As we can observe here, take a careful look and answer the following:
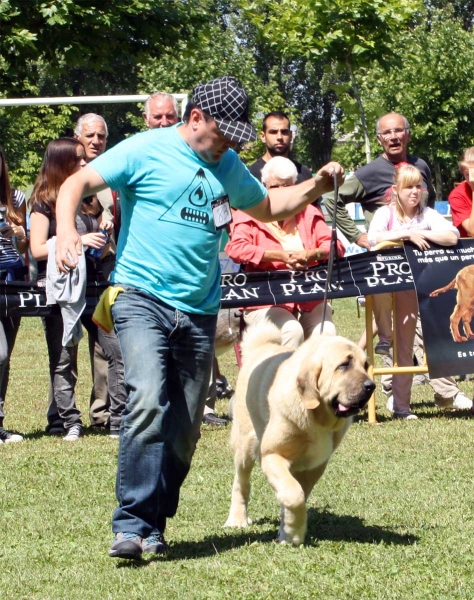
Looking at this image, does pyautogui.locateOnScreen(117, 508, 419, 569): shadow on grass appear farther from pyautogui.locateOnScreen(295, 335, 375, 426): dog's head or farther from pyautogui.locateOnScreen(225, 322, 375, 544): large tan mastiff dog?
pyautogui.locateOnScreen(295, 335, 375, 426): dog's head

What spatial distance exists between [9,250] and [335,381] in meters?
4.44

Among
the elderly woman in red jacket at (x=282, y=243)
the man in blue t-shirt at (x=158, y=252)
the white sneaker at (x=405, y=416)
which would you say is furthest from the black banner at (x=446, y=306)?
the man in blue t-shirt at (x=158, y=252)

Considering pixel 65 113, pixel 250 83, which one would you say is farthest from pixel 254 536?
pixel 250 83

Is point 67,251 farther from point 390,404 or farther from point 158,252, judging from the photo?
point 390,404

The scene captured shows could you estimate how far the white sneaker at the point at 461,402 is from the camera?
897 centimetres

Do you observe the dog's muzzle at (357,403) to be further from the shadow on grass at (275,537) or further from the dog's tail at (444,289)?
the dog's tail at (444,289)

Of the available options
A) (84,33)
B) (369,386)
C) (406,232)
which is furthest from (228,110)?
(84,33)

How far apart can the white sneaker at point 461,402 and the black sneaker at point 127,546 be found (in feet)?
17.4

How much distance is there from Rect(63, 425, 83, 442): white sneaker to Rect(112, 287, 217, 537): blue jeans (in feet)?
11.3

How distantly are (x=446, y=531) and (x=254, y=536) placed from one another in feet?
3.30

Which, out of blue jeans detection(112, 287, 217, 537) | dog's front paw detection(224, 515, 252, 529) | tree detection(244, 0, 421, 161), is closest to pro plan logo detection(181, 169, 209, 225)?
blue jeans detection(112, 287, 217, 537)

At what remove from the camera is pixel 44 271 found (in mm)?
8180

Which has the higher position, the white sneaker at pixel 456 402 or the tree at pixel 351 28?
the tree at pixel 351 28

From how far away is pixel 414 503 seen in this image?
220 inches
